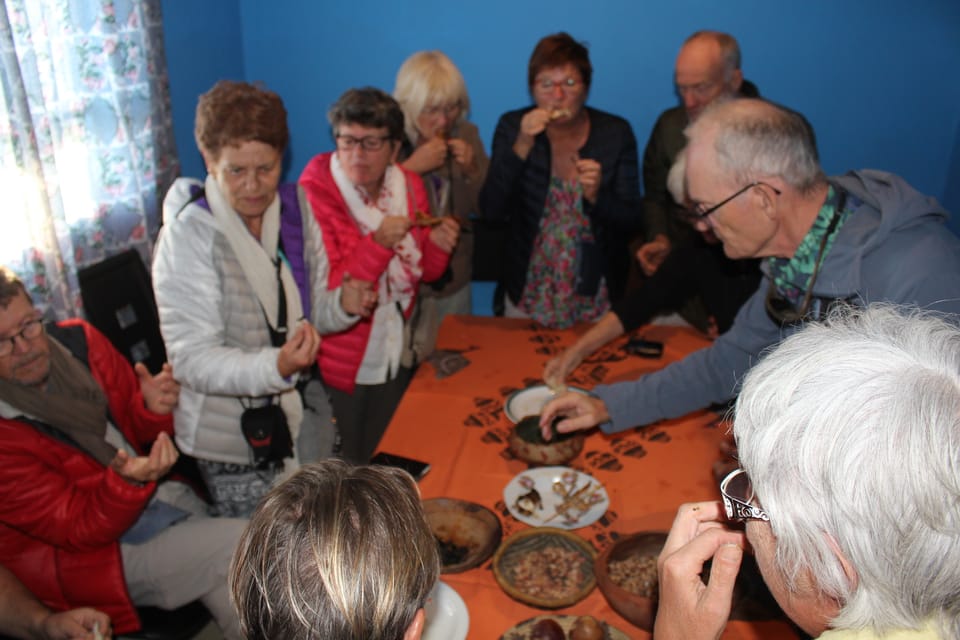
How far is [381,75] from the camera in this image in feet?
14.8

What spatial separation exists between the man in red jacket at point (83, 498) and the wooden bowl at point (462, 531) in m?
0.72

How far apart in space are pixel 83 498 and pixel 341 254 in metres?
1.20

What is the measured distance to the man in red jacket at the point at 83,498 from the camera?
1875 millimetres

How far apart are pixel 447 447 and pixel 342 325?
635 mm

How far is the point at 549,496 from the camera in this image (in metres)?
2.00

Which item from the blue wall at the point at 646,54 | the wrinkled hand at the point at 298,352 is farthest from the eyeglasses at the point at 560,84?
the wrinkled hand at the point at 298,352

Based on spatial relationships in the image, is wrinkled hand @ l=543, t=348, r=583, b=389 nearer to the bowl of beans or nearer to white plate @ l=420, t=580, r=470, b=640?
the bowl of beans

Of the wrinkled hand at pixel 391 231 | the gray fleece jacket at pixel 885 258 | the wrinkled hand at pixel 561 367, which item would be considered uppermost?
the gray fleece jacket at pixel 885 258

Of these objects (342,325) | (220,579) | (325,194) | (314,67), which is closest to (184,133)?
(314,67)

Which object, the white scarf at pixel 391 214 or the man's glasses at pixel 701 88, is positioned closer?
the white scarf at pixel 391 214

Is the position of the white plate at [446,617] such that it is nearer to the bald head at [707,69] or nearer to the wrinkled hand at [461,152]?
the wrinkled hand at [461,152]

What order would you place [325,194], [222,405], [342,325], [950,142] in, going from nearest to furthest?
[222,405] < [342,325] < [325,194] < [950,142]

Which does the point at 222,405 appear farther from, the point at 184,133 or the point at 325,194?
the point at 184,133

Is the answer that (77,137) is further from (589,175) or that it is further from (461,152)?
(589,175)
